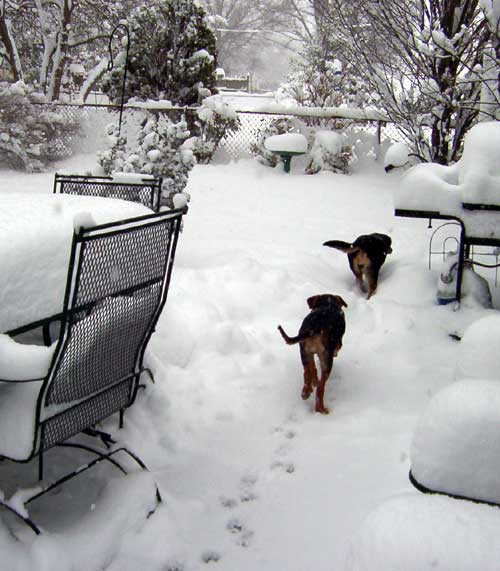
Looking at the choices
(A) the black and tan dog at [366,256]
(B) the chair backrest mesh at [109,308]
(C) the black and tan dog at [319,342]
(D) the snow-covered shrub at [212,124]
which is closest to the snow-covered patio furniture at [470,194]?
(A) the black and tan dog at [366,256]

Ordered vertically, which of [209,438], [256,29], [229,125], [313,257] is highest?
[256,29]

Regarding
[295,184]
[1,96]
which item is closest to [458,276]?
[295,184]

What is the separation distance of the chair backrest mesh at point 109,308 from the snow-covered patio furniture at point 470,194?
2700 millimetres

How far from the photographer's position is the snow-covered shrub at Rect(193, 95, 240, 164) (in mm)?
10961

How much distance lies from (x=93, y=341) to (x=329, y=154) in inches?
327

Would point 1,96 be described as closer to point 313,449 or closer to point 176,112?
point 176,112

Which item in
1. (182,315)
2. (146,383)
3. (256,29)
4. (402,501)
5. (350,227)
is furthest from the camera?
(256,29)

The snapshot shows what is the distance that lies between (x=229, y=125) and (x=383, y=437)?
8.69m

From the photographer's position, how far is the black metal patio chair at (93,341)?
2297 mm

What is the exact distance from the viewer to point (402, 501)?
176 cm

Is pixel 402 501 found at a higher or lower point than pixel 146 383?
higher

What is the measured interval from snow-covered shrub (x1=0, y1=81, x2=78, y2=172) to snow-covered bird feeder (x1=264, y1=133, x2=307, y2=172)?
3.93 metres

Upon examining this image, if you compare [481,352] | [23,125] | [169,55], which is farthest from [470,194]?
[23,125]

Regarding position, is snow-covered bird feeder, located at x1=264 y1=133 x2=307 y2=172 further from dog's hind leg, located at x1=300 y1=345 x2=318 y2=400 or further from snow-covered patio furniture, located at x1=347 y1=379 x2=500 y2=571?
snow-covered patio furniture, located at x1=347 y1=379 x2=500 y2=571
